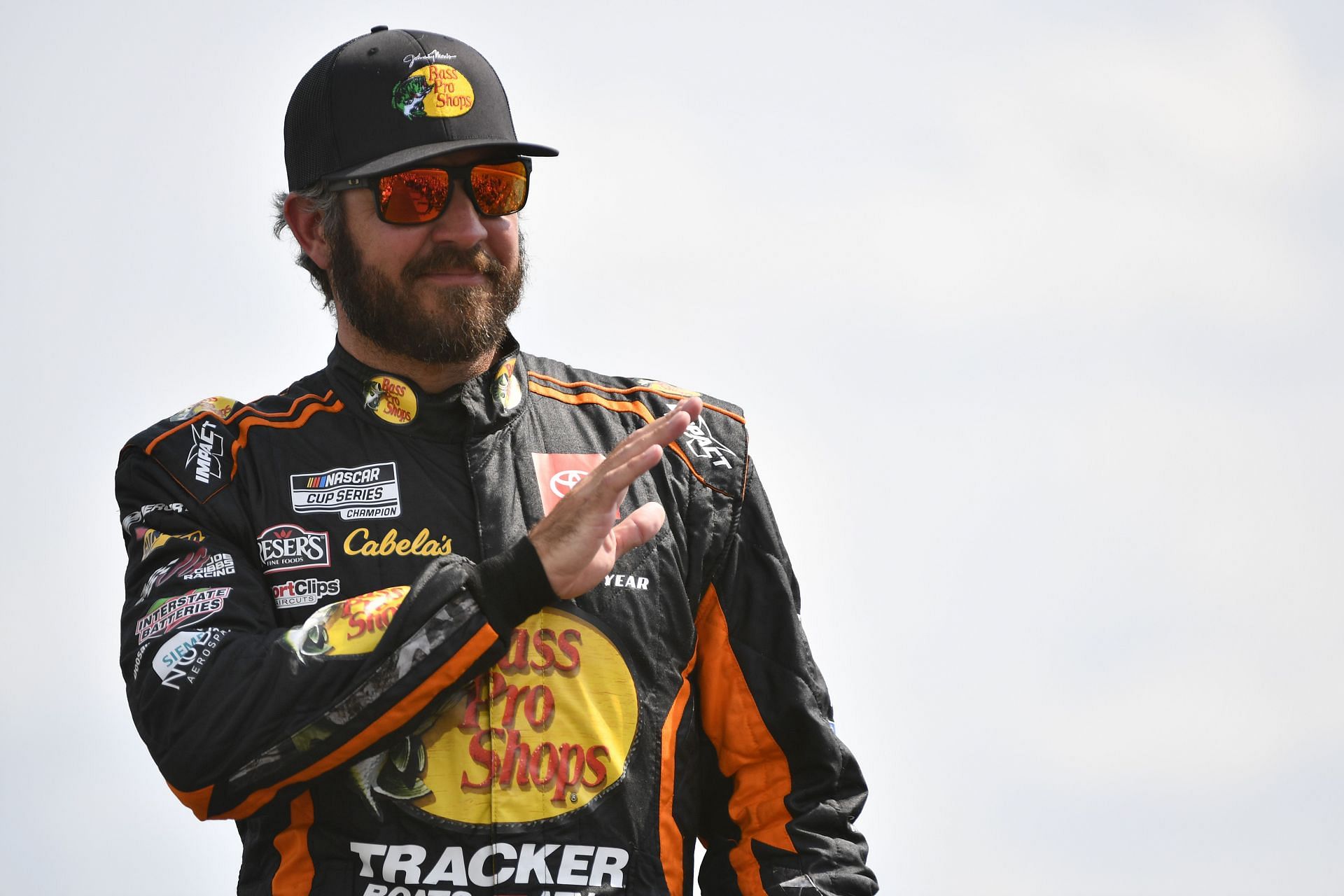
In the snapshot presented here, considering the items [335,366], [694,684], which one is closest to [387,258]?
[335,366]

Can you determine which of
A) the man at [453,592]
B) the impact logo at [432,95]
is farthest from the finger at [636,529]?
the impact logo at [432,95]

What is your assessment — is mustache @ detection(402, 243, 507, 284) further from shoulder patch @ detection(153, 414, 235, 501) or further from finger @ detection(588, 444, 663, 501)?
finger @ detection(588, 444, 663, 501)

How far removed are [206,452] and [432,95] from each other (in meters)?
1.25

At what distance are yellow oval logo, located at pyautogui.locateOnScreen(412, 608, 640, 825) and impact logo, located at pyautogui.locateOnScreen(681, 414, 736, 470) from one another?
2.37 feet

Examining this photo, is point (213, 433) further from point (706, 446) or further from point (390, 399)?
point (706, 446)

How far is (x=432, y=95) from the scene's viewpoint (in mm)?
5348

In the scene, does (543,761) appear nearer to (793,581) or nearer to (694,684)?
(694,684)

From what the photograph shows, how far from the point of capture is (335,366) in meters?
5.45

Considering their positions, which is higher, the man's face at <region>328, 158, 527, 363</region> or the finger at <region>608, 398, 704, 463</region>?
the man's face at <region>328, 158, 527, 363</region>

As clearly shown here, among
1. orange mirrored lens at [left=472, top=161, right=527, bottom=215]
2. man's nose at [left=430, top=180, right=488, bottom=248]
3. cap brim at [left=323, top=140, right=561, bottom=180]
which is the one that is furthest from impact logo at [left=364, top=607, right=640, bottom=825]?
cap brim at [left=323, top=140, right=561, bottom=180]

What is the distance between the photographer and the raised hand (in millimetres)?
4578

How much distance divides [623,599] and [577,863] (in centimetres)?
74

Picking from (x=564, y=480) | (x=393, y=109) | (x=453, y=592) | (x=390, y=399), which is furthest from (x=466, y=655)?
(x=393, y=109)

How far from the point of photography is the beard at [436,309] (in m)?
5.28
